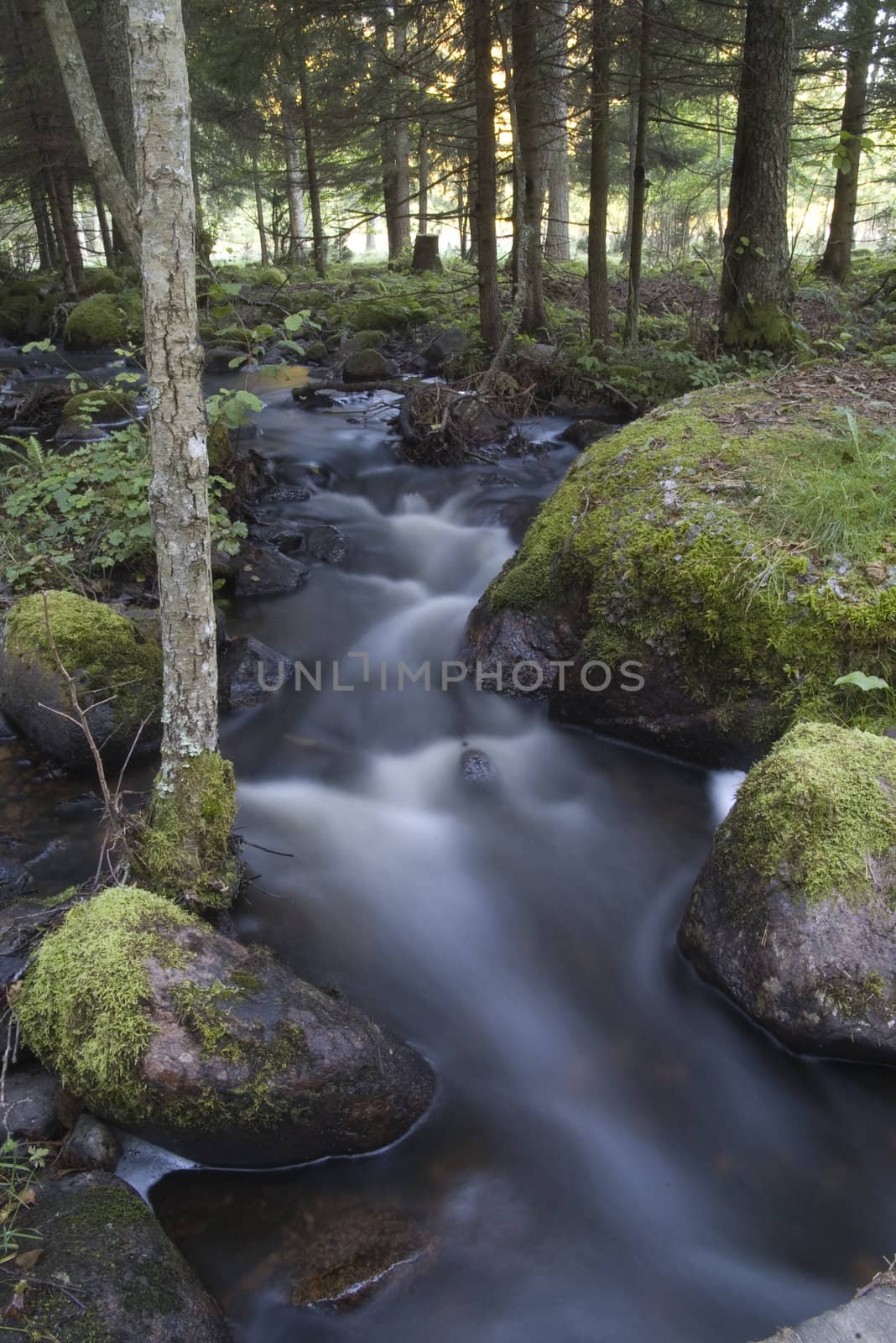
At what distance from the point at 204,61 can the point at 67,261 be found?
4594mm

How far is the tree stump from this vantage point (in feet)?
67.4

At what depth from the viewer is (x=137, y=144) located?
117 inches

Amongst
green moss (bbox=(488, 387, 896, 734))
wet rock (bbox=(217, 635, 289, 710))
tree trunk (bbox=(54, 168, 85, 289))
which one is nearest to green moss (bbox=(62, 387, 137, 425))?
wet rock (bbox=(217, 635, 289, 710))

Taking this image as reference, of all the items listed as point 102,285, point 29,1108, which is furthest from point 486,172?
point 102,285

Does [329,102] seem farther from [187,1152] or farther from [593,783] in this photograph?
[187,1152]

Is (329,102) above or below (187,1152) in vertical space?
above

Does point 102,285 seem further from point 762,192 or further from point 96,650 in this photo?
point 96,650

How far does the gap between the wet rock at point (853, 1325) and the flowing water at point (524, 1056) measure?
324 millimetres

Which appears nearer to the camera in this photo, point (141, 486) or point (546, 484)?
point (141, 486)

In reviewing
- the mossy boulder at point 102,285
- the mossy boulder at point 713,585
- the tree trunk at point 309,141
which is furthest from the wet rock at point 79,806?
the mossy boulder at point 102,285

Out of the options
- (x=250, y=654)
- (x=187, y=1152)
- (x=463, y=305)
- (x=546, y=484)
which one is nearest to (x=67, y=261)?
(x=463, y=305)

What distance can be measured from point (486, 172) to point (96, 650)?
7.71m

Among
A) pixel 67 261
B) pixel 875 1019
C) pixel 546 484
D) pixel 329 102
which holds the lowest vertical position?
pixel 875 1019

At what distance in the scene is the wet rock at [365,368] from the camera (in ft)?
38.5
